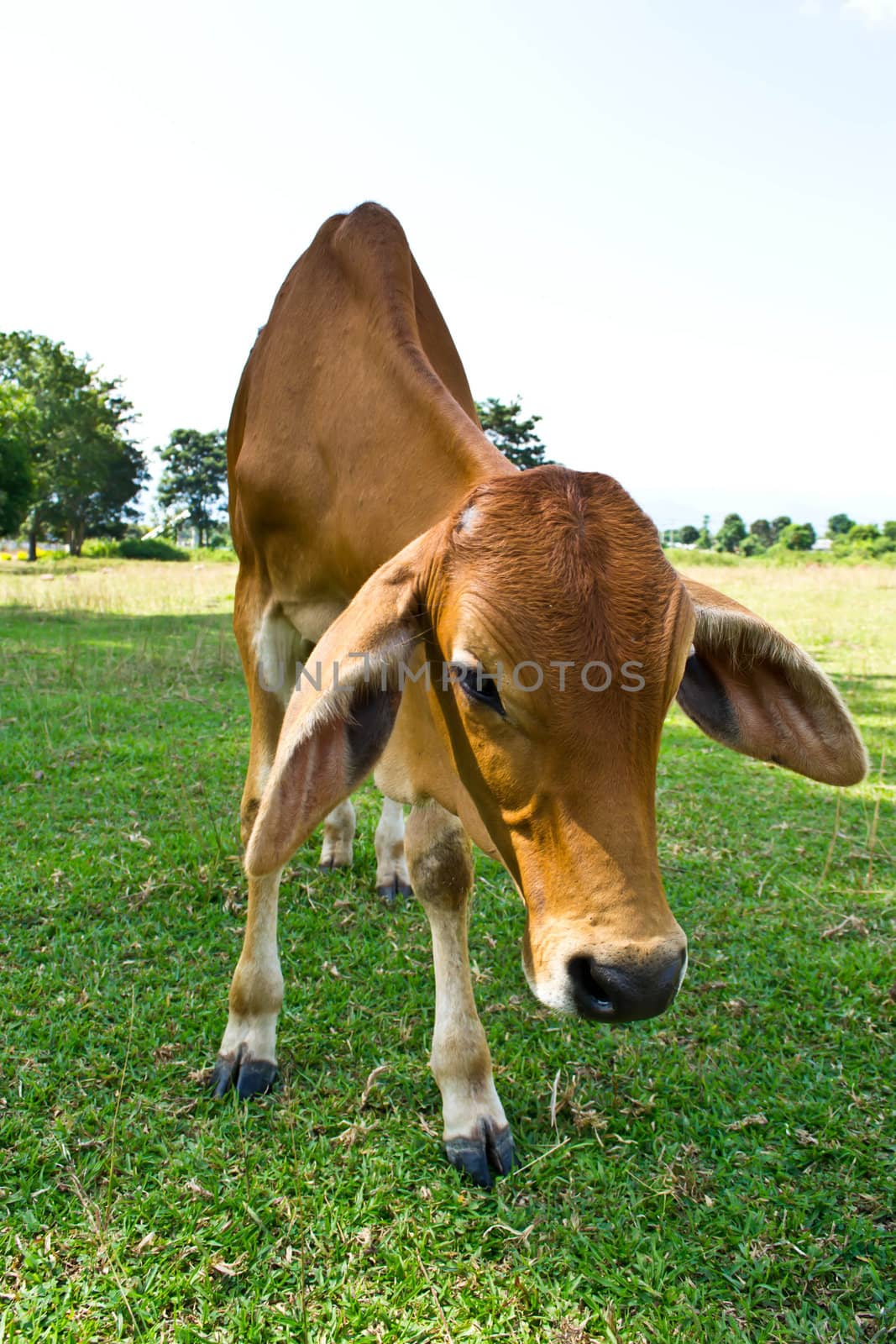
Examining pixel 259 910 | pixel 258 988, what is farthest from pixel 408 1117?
pixel 259 910

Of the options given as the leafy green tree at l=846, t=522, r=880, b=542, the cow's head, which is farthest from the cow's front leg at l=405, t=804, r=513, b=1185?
the leafy green tree at l=846, t=522, r=880, b=542

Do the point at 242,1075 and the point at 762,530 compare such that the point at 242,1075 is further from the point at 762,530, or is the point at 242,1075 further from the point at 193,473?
the point at 762,530

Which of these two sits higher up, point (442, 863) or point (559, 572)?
point (559, 572)

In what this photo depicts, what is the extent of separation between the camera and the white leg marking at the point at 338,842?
3.97 m

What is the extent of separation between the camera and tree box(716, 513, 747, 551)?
83.6m

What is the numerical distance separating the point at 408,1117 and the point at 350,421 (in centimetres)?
189

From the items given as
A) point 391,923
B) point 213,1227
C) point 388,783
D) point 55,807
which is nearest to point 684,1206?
point 213,1227

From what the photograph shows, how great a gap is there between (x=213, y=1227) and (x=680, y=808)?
3438 millimetres

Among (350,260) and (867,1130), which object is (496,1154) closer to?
(867,1130)

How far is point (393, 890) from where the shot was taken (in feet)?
12.3

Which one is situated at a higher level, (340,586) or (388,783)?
(340,586)

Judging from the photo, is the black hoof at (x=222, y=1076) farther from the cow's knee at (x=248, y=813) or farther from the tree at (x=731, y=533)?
the tree at (x=731, y=533)

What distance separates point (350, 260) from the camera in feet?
9.37

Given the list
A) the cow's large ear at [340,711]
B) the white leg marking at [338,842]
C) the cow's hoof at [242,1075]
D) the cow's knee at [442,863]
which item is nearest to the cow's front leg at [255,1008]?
the cow's hoof at [242,1075]
